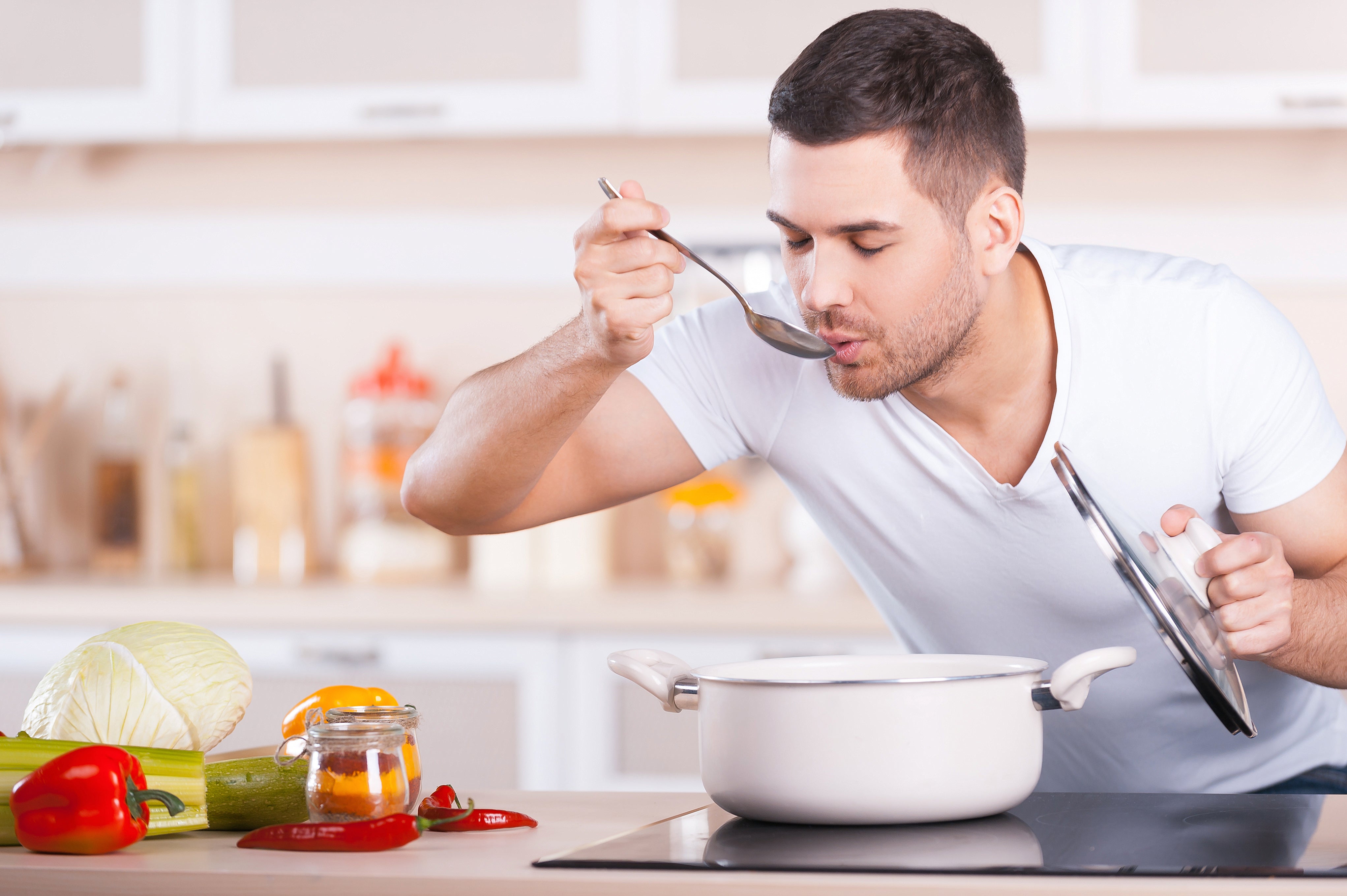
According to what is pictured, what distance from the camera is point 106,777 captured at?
75 centimetres

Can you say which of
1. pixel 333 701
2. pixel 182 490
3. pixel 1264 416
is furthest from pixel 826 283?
pixel 182 490

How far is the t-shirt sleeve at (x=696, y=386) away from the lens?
134 cm

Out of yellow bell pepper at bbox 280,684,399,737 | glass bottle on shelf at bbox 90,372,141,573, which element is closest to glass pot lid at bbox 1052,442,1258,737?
yellow bell pepper at bbox 280,684,399,737

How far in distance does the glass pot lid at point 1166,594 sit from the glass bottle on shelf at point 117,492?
2195mm

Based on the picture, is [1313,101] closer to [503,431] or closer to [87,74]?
[503,431]

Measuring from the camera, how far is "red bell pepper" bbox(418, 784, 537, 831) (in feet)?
2.74

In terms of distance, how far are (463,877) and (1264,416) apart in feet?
2.90

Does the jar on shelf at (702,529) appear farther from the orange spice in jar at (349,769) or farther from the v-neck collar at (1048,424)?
the orange spice in jar at (349,769)

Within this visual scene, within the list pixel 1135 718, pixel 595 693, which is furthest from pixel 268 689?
pixel 1135 718

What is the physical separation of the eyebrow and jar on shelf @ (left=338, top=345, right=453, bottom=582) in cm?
143

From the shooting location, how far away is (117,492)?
2.57 m

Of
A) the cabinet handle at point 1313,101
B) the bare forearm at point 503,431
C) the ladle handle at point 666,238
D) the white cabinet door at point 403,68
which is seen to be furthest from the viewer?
the white cabinet door at point 403,68

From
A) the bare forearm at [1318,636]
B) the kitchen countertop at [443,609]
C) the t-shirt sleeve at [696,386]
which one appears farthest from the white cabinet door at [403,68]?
the bare forearm at [1318,636]

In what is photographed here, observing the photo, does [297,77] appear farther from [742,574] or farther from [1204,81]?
[1204,81]
